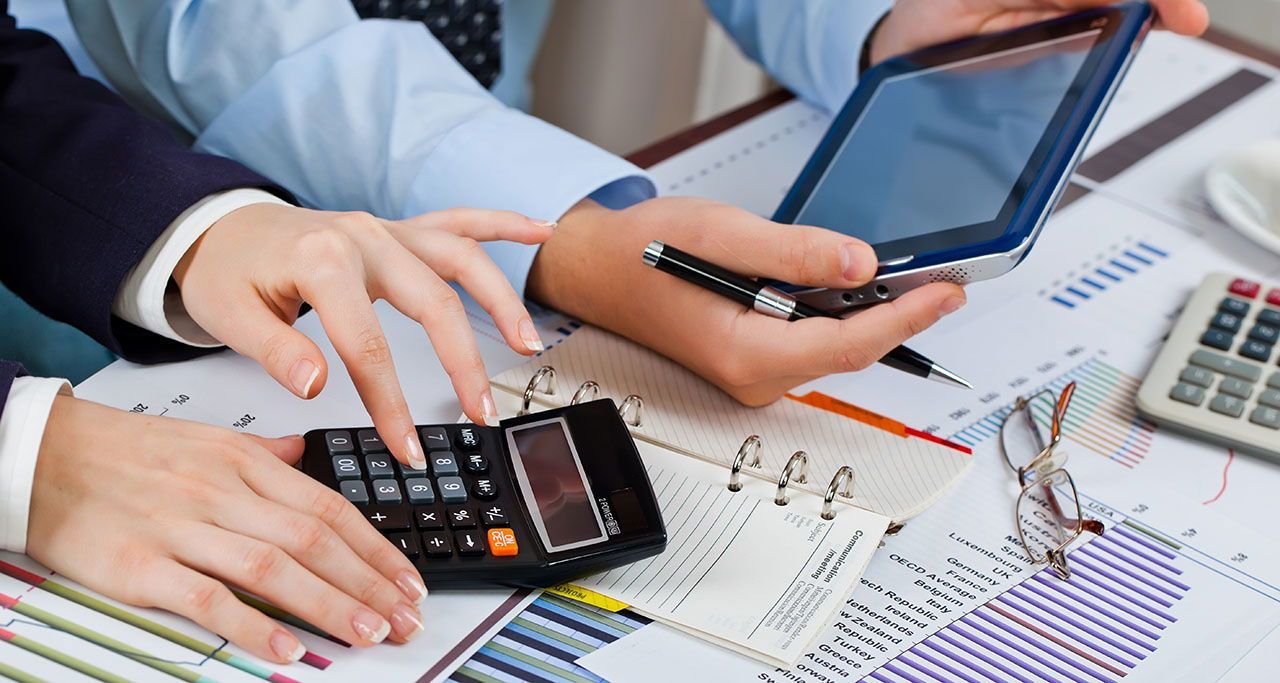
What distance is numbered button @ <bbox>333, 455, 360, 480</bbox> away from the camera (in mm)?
544

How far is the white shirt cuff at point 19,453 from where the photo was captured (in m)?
0.50

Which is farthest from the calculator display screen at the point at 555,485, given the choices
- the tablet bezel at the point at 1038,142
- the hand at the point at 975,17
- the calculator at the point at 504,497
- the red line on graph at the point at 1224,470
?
the hand at the point at 975,17

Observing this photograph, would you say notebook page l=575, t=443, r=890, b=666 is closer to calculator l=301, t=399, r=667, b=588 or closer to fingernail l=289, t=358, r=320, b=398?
calculator l=301, t=399, r=667, b=588

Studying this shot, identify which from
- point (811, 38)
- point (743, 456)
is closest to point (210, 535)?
point (743, 456)

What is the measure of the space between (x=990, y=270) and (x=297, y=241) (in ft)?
1.17

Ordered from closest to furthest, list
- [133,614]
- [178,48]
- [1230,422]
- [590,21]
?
1. [133,614]
2. [1230,422]
3. [178,48]
4. [590,21]

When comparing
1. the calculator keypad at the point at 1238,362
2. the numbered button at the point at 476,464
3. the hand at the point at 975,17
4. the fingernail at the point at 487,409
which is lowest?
the numbered button at the point at 476,464

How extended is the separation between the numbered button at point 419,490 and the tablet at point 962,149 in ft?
0.82

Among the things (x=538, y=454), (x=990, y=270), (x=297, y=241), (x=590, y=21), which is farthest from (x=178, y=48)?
(x=590, y=21)

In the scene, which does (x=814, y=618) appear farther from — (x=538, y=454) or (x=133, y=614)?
(x=133, y=614)

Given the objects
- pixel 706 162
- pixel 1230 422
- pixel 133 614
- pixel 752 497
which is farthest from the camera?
pixel 706 162

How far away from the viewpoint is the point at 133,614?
1.63 feet

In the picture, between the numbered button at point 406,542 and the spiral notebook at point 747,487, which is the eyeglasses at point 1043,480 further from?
the numbered button at point 406,542

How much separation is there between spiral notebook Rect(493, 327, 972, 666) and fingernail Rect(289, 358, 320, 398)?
129 millimetres
